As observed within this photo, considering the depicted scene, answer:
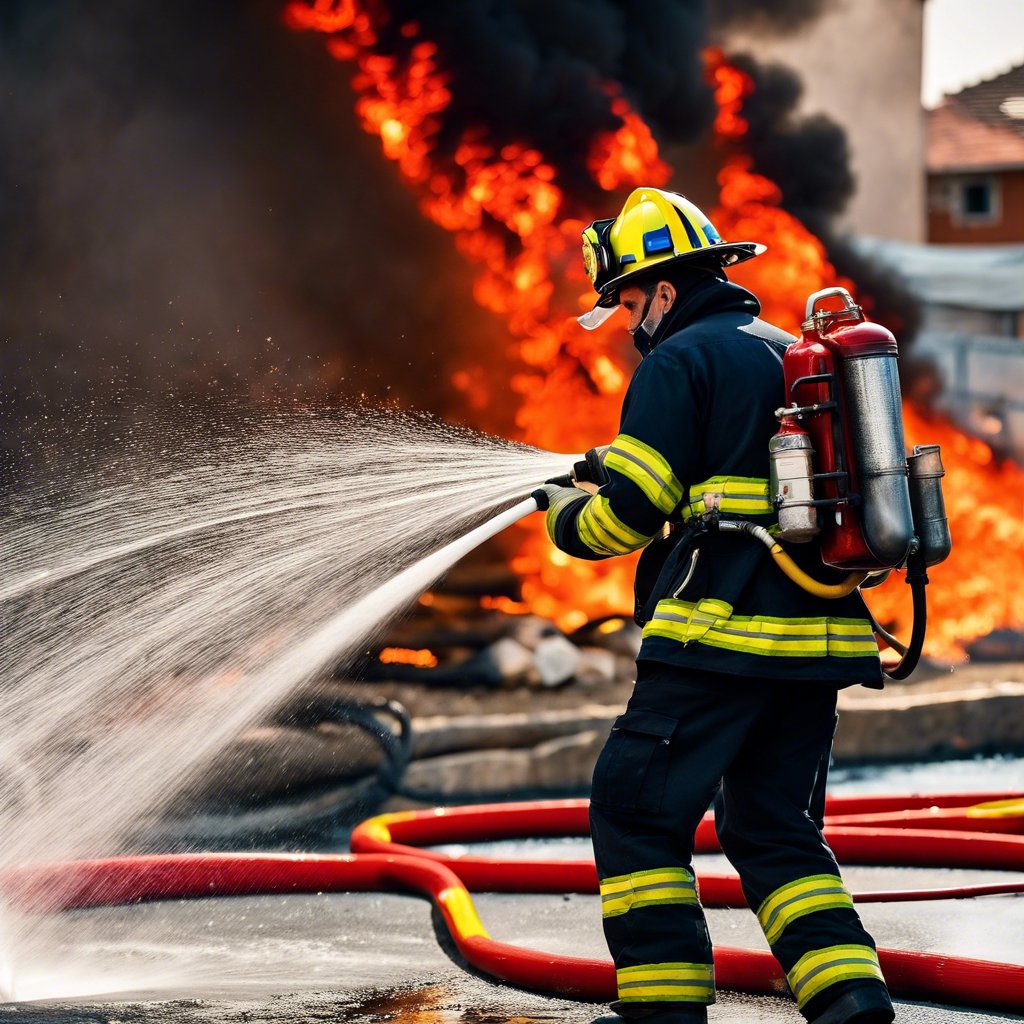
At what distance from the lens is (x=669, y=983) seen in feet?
8.85

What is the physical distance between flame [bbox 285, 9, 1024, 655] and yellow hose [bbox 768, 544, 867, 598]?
16.8ft

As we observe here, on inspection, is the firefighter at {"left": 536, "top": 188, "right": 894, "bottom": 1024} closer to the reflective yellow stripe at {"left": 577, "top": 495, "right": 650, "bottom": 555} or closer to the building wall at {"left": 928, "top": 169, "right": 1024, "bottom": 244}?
the reflective yellow stripe at {"left": 577, "top": 495, "right": 650, "bottom": 555}

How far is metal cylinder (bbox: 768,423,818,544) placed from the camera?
278cm

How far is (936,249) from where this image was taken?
10.2 meters

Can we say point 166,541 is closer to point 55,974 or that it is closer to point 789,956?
point 55,974

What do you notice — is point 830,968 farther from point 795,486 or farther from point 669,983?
point 795,486

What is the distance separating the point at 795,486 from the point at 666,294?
0.61m

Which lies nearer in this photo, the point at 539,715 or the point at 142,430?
the point at 142,430

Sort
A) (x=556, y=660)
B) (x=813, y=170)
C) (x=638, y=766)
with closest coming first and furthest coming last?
(x=638, y=766), (x=556, y=660), (x=813, y=170)

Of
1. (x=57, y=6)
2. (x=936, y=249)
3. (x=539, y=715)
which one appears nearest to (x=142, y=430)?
(x=57, y=6)

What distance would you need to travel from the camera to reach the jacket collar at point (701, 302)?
3092 mm

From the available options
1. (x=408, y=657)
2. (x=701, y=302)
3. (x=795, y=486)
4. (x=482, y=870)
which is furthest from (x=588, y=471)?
(x=408, y=657)

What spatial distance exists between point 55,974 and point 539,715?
12.7 ft

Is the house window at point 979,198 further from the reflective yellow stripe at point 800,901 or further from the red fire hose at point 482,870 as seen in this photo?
the reflective yellow stripe at point 800,901
